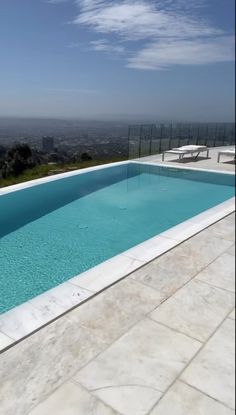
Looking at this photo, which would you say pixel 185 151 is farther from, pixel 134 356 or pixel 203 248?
pixel 134 356

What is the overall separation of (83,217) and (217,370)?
4.03m

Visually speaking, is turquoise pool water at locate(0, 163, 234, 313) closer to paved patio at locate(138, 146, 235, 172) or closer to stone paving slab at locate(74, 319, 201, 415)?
paved patio at locate(138, 146, 235, 172)

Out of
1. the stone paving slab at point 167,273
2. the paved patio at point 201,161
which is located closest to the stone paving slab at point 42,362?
the stone paving slab at point 167,273

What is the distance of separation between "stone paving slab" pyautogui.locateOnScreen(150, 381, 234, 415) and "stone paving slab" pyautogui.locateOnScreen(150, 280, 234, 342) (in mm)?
537

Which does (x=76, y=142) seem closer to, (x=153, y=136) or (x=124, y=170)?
(x=124, y=170)

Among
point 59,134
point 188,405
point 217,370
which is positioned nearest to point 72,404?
point 188,405

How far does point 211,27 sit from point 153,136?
243 inches

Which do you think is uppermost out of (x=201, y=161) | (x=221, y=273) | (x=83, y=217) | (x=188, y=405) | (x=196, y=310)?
(x=201, y=161)

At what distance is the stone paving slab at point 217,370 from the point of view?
200 centimetres

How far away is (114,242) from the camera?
4.61 m

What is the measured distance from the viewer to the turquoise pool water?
3723mm

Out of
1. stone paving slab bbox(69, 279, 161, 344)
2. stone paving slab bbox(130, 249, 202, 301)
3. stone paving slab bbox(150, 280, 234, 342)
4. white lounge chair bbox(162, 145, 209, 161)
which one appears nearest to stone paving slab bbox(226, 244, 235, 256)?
stone paving slab bbox(130, 249, 202, 301)

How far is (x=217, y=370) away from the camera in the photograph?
2.16 metres

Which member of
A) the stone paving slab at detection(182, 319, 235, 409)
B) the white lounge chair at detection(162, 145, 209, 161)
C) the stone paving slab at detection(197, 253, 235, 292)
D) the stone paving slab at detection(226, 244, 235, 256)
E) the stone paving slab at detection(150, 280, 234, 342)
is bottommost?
the stone paving slab at detection(182, 319, 235, 409)
